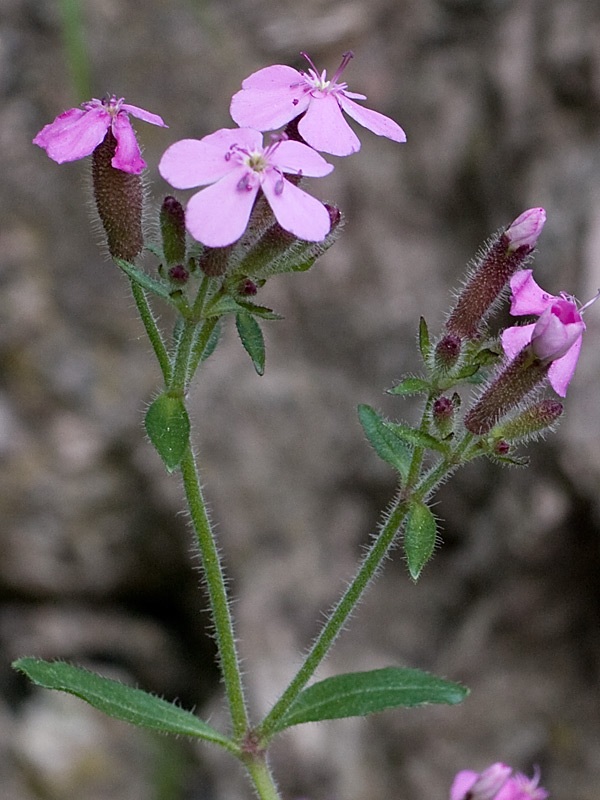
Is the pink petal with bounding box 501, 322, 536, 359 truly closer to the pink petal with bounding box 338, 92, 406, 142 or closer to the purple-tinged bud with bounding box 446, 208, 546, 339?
the purple-tinged bud with bounding box 446, 208, 546, 339

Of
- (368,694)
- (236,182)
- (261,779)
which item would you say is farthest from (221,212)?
(261,779)

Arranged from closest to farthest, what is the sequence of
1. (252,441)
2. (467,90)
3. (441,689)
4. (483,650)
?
(441,689)
(483,650)
(252,441)
(467,90)

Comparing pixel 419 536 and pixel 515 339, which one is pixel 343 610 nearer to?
pixel 419 536

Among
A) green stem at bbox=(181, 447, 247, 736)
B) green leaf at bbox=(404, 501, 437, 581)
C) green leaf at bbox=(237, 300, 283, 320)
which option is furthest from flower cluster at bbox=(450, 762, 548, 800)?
green leaf at bbox=(237, 300, 283, 320)

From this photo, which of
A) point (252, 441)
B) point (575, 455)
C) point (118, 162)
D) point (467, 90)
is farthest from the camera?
point (467, 90)

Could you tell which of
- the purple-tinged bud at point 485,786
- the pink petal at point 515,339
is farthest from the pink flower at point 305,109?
the purple-tinged bud at point 485,786

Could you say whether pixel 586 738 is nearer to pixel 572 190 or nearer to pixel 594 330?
pixel 594 330

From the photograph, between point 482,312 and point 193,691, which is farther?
point 193,691

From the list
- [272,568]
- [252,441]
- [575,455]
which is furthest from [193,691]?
[575,455]
